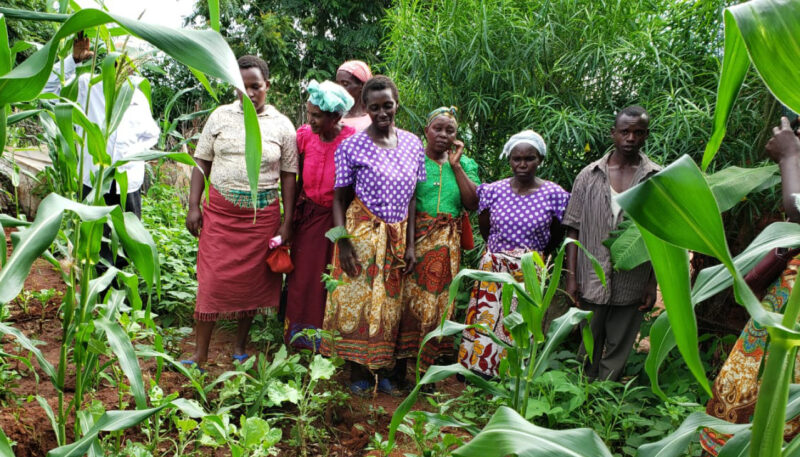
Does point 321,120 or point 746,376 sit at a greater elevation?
point 321,120

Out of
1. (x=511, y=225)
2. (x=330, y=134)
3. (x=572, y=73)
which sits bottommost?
(x=511, y=225)

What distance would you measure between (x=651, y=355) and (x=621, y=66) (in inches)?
124

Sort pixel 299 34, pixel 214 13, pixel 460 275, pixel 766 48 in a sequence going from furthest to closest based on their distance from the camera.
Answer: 1. pixel 299 34
2. pixel 460 275
3. pixel 214 13
4. pixel 766 48

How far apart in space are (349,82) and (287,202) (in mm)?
986

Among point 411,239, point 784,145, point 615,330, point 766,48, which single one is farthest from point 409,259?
point 766,48

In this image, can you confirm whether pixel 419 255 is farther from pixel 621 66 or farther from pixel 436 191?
pixel 621 66

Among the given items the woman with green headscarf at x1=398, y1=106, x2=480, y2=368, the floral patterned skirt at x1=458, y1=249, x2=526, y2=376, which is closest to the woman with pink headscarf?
the woman with green headscarf at x1=398, y1=106, x2=480, y2=368

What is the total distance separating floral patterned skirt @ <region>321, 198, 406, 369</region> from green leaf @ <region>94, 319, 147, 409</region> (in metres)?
1.65

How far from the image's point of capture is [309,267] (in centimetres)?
347

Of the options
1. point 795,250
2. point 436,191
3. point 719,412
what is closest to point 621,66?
point 436,191

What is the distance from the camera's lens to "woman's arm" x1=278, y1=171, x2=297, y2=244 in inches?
133

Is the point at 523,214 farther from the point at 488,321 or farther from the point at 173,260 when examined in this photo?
the point at 173,260

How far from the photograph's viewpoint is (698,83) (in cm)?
373

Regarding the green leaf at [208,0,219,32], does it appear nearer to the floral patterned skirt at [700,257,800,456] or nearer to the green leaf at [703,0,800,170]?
the green leaf at [703,0,800,170]
